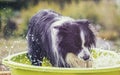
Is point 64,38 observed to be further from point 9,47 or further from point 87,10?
point 87,10

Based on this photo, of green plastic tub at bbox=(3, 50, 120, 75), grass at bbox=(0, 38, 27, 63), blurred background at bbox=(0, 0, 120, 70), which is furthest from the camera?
blurred background at bbox=(0, 0, 120, 70)

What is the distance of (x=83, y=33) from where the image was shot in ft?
4.70

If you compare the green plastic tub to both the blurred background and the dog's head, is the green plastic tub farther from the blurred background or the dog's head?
the blurred background

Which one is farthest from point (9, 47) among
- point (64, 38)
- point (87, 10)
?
point (87, 10)

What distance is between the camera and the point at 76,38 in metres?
1.43

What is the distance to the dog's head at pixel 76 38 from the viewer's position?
4.65 ft

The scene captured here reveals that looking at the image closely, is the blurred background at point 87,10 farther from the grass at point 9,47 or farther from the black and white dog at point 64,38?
the black and white dog at point 64,38

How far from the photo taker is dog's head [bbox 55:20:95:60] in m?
1.42

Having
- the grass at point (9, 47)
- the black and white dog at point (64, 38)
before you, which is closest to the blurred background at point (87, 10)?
the grass at point (9, 47)

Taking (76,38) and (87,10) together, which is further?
(87,10)

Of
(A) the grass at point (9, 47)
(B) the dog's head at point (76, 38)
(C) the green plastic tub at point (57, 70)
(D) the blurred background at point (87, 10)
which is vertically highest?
(D) the blurred background at point (87, 10)

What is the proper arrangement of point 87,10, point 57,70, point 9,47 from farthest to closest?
1. point 87,10
2. point 9,47
3. point 57,70

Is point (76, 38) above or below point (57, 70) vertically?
above

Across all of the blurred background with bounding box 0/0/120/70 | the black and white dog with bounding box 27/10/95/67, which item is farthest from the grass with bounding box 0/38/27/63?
the blurred background with bounding box 0/0/120/70
